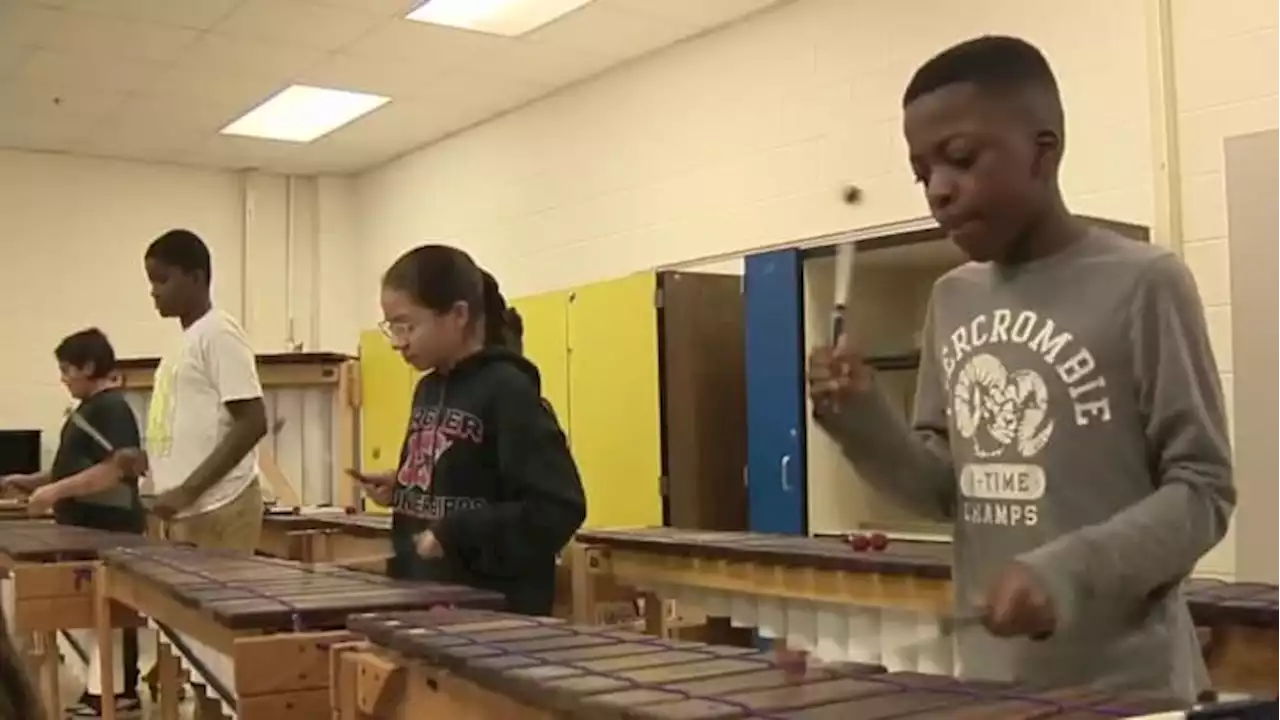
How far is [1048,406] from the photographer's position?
4.96 ft

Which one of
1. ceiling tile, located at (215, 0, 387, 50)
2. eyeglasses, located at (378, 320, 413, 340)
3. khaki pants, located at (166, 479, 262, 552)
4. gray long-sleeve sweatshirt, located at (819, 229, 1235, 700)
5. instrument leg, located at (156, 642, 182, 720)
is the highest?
ceiling tile, located at (215, 0, 387, 50)

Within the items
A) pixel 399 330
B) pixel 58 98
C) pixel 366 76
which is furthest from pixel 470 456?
pixel 58 98

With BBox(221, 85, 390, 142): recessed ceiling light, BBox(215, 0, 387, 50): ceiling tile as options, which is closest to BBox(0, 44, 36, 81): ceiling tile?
BBox(215, 0, 387, 50): ceiling tile

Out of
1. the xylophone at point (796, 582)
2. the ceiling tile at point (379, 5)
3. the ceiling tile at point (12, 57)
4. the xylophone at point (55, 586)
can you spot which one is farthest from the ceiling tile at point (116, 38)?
the xylophone at point (796, 582)

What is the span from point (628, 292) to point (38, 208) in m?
4.25

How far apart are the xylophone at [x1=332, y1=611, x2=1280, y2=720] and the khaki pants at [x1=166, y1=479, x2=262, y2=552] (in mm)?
1886

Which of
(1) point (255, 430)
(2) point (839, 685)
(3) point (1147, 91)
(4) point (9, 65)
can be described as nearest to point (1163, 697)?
(2) point (839, 685)

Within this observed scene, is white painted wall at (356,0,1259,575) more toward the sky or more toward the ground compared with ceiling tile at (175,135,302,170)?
more toward the ground

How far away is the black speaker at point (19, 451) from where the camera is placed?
7.22 m

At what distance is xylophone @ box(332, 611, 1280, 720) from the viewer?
1322mm

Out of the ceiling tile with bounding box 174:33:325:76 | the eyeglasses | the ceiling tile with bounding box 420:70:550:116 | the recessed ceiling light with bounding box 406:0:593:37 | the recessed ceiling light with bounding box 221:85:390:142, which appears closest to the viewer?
the eyeglasses

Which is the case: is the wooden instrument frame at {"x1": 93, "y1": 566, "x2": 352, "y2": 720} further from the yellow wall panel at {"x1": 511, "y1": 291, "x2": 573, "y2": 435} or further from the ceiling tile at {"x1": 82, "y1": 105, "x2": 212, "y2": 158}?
the ceiling tile at {"x1": 82, "y1": 105, "x2": 212, "y2": 158}

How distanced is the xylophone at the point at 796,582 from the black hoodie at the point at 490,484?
0.58 metres

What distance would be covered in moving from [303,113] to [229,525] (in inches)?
149
